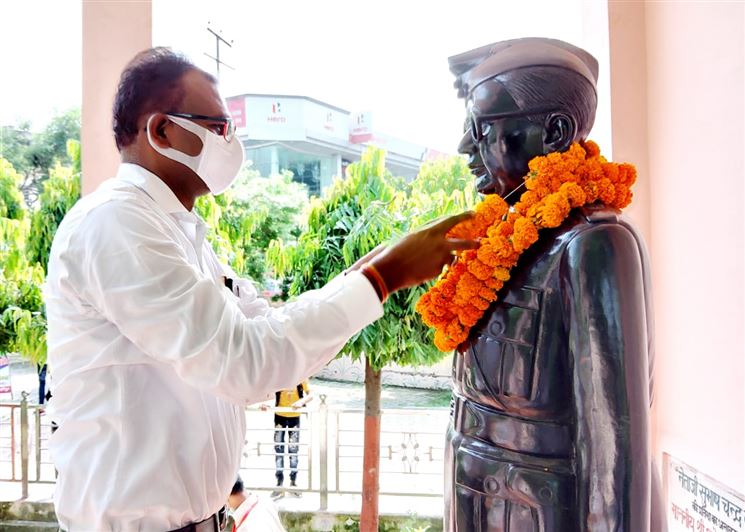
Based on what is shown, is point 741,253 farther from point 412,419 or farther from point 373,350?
point 412,419

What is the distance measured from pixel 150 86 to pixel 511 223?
0.85 meters

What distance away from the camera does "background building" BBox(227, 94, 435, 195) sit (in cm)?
385

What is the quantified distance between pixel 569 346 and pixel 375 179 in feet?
5.97

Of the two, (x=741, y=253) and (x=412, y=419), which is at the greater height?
(x=741, y=253)

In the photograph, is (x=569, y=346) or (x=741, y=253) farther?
(x=741, y=253)

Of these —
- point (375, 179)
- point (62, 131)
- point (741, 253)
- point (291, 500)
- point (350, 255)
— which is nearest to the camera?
point (741, 253)

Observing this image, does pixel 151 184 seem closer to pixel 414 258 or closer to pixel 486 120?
pixel 414 258

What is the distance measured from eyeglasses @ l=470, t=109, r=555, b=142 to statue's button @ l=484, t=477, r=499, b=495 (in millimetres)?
723

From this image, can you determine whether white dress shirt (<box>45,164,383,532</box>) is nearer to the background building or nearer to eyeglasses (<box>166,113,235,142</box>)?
eyeglasses (<box>166,113,235,142</box>)

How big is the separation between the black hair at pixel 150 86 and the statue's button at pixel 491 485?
3.47ft

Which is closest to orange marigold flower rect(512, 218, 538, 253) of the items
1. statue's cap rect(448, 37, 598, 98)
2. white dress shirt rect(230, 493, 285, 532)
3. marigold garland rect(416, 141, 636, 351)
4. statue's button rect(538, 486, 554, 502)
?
marigold garland rect(416, 141, 636, 351)

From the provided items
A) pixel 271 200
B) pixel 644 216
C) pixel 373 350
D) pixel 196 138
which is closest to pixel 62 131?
pixel 271 200

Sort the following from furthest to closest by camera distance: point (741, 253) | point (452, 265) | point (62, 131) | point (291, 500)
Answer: point (291, 500)
point (62, 131)
point (741, 253)
point (452, 265)

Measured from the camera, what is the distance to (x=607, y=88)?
240 cm
